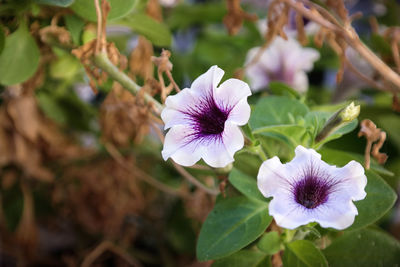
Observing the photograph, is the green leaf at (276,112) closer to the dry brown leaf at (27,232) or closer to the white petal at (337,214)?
the white petal at (337,214)

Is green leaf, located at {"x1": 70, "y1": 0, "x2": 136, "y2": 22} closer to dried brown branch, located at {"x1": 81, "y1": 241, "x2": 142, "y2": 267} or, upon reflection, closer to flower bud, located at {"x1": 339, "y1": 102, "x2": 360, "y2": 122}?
flower bud, located at {"x1": 339, "y1": 102, "x2": 360, "y2": 122}

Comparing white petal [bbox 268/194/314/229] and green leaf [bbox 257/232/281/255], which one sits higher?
white petal [bbox 268/194/314/229]

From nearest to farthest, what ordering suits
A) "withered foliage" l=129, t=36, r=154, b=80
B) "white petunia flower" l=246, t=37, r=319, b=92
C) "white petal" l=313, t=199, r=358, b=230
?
"white petal" l=313, t=199, r=358, b=230 < "withered foliage" l=129, t=36, r=154, b=80 < "white petunia flower" l=246, t=37, r=319, b=92

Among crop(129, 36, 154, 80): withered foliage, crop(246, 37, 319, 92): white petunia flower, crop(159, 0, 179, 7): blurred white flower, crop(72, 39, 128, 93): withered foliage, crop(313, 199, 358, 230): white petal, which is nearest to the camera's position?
crop(313, 199, 358, 230): white petal

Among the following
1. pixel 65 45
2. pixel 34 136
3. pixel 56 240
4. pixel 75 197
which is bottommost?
pixel 56 240

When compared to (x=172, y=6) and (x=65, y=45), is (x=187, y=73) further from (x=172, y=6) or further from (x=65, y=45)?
(x=65, y=45)

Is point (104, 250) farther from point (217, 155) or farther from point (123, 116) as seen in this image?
point (217, 155)

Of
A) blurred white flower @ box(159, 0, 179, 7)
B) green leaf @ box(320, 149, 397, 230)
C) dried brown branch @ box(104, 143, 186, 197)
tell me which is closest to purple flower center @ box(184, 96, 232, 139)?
green leaf @ box(320, 149, 397, 230)

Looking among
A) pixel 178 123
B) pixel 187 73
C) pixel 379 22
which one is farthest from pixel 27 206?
pixel 379 22
